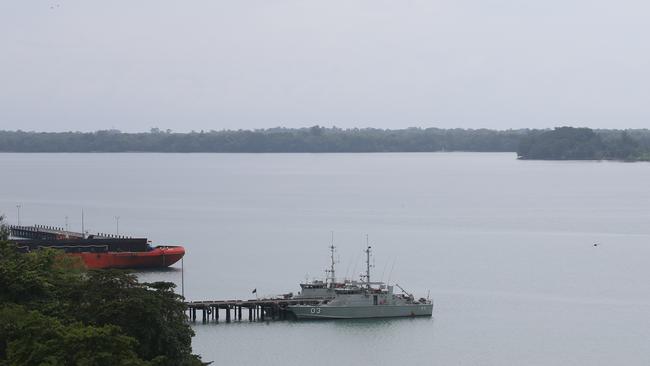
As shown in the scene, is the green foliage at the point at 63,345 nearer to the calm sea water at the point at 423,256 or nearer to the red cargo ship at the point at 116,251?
the calm sea water at the point at 423,256

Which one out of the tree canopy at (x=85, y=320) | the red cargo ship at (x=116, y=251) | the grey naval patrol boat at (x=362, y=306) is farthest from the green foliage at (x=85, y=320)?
the red cargo ship at (x=116, y=251)

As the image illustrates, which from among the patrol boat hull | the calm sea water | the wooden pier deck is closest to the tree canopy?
the calm sea water

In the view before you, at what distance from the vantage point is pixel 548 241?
82875mm

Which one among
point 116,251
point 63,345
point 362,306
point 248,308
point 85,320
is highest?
point 63,345

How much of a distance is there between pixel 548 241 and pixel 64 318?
2263 inches

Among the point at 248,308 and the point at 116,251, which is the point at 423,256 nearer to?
the point at 116,251

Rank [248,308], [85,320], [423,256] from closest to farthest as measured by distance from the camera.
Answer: [85,320]
[248,308]
[423,256]

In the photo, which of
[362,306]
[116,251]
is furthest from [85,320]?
[116,251]

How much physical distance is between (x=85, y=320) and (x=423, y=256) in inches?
1756

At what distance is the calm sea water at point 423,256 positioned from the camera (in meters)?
45.5

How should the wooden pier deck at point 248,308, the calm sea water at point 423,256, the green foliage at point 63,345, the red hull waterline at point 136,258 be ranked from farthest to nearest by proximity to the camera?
the red hull waterline at point 136,258 < the wooden pier deck at point 248,308 < the calm sea water at point 423,256 < the green foliage at point 63,345

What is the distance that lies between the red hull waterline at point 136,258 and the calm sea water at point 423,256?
0.87 metres

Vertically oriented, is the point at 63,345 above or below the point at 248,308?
above

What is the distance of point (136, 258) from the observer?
219 ft
